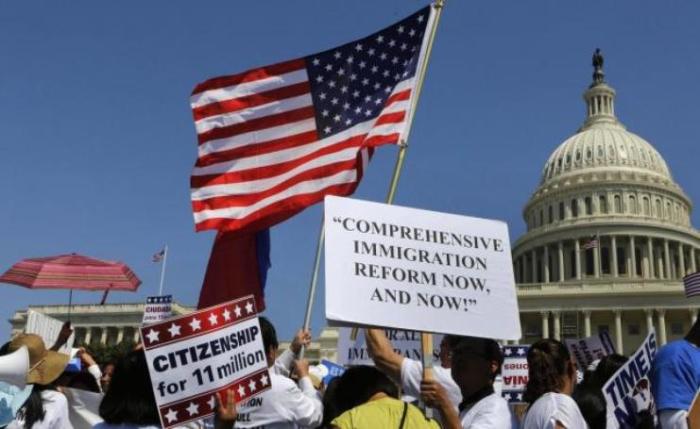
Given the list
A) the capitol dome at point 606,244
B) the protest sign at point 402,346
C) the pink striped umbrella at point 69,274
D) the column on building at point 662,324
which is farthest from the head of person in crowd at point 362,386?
the column on building at point 662,324

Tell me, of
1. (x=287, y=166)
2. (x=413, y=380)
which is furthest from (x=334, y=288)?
(x=287, y=166)

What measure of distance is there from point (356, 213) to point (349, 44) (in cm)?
468

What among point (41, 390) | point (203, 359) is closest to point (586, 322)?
point (41, 390)

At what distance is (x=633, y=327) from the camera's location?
6400cm

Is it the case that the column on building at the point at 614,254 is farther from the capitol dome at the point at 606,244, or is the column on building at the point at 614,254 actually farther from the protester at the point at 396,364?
the protester at the point at 396,364

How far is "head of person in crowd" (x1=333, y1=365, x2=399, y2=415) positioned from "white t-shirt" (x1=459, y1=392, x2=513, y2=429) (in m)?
0.41

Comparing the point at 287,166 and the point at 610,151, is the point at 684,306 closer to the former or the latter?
the point at 610,151

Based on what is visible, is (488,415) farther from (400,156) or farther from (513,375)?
(513,375)

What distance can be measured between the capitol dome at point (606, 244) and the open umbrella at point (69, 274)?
52270 mm

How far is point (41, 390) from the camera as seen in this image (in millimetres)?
5082

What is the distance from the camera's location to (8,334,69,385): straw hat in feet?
15.3

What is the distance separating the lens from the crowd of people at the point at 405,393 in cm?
381

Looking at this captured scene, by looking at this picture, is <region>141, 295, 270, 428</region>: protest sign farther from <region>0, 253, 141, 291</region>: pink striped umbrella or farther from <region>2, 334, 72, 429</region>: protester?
<region>0, 253, 141, 291</region>: pink striped umbrella

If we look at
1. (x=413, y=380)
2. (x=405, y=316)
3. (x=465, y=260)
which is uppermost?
(x=465, y=260)
